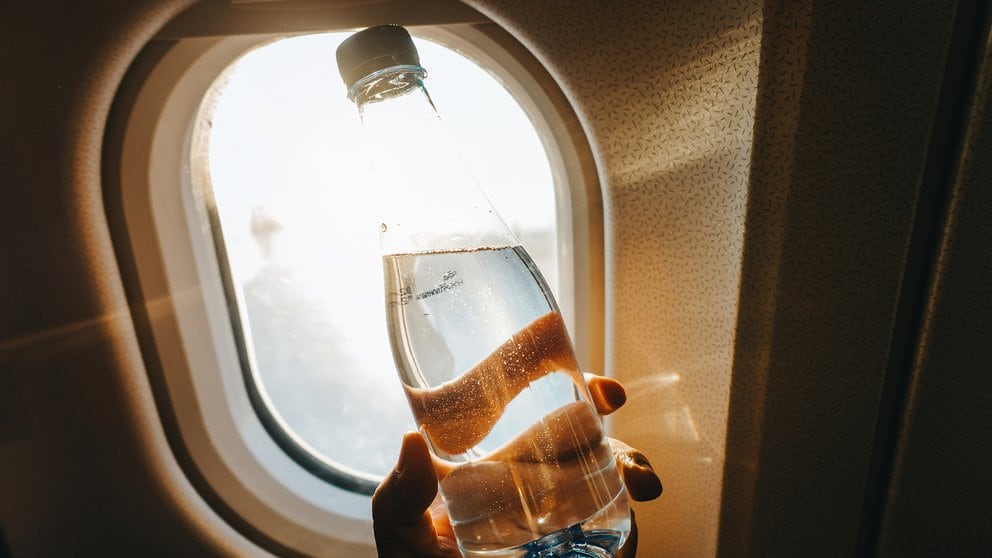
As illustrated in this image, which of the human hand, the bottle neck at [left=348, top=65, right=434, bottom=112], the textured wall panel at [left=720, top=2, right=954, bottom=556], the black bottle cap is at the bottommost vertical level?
the human hand

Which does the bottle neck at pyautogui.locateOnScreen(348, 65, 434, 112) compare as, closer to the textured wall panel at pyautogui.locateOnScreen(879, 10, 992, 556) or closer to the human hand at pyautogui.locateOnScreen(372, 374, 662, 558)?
the human hand at pyautogui.locateOnScreen(372, 374, 662, 558)

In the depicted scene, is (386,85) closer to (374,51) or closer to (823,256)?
(374,51)

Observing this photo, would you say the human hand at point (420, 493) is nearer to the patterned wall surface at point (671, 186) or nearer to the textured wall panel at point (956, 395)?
the patterned wall surface at point (671, 186)

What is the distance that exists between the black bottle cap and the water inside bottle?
218 millimetres

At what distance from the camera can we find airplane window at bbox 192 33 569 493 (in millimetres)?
788

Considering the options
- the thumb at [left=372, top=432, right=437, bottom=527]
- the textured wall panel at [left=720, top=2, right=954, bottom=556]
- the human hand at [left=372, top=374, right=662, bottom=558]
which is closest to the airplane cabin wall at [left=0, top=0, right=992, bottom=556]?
the textured wall panel at [left=720, top=2, right=954, bottom=556]

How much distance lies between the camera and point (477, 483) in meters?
0.55

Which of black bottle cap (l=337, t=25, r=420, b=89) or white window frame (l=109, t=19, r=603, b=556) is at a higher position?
black bottle cap (l=337, t=25, r=420, b=89)

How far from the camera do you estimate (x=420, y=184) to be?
2.04ft

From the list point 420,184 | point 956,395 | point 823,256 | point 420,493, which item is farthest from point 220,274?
point 956,395

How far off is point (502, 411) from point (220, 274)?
58cm

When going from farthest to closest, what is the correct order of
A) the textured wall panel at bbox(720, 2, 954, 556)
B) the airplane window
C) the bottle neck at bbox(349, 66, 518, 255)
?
the airplane window, the bottle neck at bbox(349, 66, 518, 255), the textured wall panel at bbox(720, 2, 954, 556)

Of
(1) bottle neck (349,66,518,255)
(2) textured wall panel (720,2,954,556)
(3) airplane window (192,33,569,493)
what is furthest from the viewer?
(3) airplane window (192,33,569,493)

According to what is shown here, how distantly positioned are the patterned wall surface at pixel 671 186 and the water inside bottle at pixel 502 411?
15 centimetres
